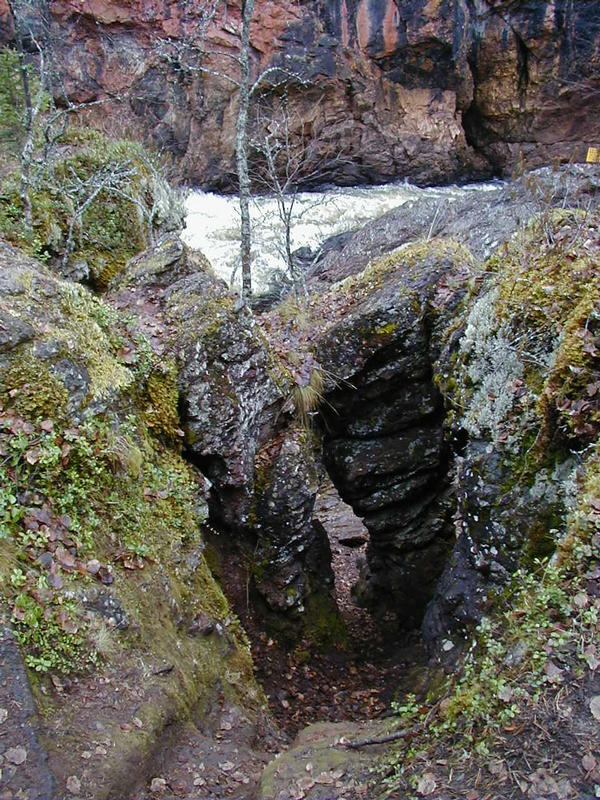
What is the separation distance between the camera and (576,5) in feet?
74.8

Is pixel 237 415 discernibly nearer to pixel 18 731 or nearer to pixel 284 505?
pixel 284 505

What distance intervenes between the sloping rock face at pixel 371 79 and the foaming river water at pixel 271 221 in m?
1.23

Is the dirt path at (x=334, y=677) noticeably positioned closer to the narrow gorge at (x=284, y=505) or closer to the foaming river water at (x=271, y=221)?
the narrow gorge at (x=284, y=505)

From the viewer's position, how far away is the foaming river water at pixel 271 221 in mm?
17156

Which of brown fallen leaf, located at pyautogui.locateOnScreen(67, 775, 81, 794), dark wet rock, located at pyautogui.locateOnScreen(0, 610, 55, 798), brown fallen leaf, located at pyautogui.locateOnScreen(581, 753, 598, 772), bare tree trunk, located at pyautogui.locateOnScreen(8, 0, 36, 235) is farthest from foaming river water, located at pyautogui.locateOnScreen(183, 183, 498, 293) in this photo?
brown fallen leaf, located at pyautogui.locateOnScreen(581, 753, 598, 772)

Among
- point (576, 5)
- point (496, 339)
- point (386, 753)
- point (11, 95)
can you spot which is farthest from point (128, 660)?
point (576, 5)

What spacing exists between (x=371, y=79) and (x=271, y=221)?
29.7 feet

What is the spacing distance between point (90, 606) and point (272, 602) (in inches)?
133

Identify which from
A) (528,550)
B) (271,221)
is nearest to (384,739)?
(528,550)

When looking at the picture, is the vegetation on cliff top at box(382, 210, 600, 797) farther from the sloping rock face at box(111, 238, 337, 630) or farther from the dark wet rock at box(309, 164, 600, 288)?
the dark wet rock at box(309, 164, 600, 288)

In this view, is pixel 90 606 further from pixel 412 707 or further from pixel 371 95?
pixel 371 95

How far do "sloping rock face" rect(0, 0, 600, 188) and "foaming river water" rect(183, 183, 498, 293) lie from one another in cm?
123

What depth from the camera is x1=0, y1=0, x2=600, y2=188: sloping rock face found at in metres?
21.5

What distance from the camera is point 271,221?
19188 millimetres
